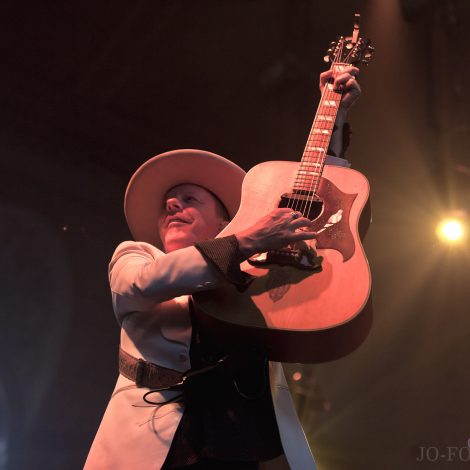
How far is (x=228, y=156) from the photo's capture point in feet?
8.03

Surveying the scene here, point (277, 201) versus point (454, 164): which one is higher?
point (454, 164)

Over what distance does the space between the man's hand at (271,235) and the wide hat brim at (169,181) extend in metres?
0.57

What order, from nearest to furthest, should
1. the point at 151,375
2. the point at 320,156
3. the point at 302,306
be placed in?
the point at 302,306 → the point at 151,375 → the point at 320,156

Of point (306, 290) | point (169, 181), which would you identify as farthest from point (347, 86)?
point (306, 290)

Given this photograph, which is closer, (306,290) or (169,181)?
(306,290)

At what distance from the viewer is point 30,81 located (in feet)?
7.32

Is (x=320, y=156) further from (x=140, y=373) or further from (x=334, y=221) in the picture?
(x=140, y=373)

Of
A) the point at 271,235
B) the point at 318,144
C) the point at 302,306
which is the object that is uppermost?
the point at 318,144

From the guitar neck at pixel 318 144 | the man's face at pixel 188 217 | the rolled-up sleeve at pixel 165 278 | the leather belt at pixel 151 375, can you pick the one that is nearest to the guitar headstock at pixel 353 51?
the guitar neck at pixel 318 144

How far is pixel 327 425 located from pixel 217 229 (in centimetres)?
84

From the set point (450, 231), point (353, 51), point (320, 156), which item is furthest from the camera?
point (450, 231)

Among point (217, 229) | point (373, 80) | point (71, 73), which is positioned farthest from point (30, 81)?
point (373, 80)

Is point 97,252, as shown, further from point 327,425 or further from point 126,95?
point 327,425

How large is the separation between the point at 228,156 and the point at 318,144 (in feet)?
3.98
